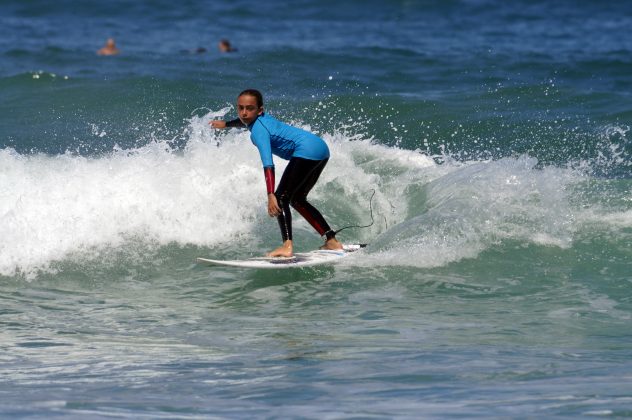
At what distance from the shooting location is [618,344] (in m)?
6.34

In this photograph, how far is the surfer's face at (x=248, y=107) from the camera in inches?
308

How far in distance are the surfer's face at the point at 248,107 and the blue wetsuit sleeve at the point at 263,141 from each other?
84 millimetres

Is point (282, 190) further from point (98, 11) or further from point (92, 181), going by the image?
point (98, 11)

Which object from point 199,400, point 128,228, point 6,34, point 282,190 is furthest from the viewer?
point 6,34

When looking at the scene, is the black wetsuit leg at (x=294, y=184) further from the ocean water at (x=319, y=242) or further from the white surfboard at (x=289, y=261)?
the ocean water at (x=319, y=242)

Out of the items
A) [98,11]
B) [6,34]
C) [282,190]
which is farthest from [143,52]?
[282,190]

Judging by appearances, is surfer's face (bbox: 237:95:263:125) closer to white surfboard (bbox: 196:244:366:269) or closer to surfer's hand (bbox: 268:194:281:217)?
surfer's hand (bbox: 268:194:281:217)

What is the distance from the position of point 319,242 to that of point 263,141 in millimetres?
2120

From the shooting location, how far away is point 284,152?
8.22m

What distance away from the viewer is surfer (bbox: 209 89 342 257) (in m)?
7.85

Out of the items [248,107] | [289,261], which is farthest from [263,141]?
[289,261]

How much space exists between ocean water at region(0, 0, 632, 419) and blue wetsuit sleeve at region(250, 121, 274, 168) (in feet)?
3.51

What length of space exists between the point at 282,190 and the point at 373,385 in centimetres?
313

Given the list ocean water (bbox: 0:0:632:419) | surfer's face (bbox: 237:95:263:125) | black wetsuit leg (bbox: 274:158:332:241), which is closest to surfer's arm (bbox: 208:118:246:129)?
surfer's face (bbox: 237:95:263:125)
